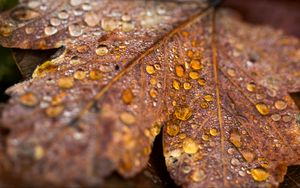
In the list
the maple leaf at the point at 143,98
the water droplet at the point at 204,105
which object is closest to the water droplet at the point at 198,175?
the maple leaf at the point at 143,98

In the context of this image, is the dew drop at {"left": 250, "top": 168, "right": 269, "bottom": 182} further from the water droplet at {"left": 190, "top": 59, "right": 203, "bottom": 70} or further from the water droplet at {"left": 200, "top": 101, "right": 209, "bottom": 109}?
the water droplet at {"left": 190, "top": 59, "right": 203, "bottom": 70}

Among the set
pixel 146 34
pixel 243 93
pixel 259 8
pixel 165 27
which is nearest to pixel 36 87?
pixel 146 34

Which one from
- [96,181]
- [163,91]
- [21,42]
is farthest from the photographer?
[21,42]

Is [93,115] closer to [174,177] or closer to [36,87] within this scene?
[36,87]

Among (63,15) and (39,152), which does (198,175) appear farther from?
(63,15)

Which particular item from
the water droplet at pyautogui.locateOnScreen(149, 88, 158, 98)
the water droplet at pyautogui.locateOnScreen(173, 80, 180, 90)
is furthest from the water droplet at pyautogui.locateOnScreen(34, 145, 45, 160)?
the water droplet at pyautogui.locateOnScreen(173, 80, 180, 90)

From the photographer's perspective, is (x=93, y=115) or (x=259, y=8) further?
(x=259, y=8)
